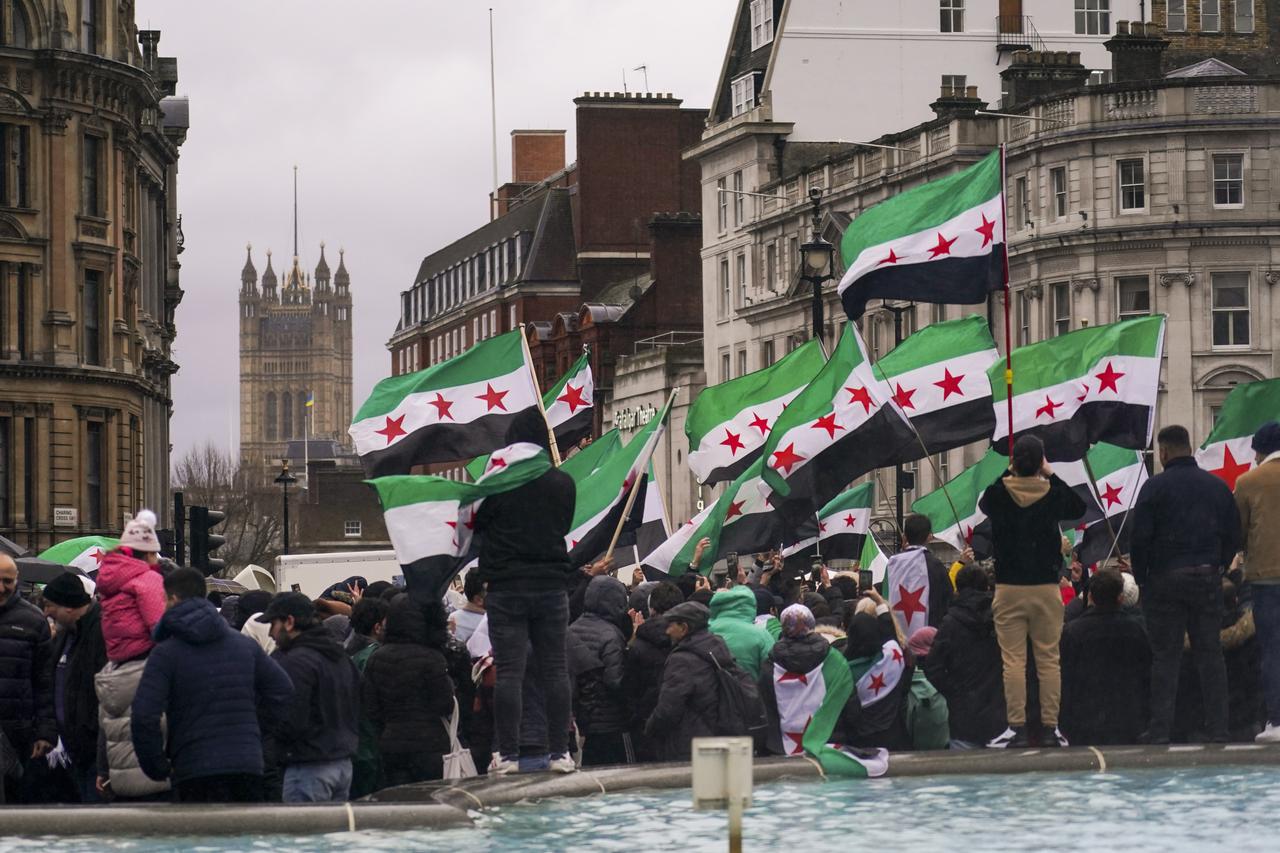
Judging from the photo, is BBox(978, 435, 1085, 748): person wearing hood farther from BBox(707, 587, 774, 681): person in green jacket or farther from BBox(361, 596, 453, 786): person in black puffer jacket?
BBox(361, 596, 453, 786): person in black puffer jacket

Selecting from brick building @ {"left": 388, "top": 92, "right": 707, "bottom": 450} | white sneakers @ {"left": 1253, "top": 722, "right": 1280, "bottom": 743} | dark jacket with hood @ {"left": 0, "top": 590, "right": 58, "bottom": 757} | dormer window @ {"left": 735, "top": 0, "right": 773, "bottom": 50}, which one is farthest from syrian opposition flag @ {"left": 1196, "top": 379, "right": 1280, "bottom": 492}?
brick building @ {"left": 388, "top": 92, "right": 707, "bottom": 450}

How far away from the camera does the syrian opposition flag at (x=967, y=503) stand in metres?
22.8

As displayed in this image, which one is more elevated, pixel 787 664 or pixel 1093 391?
pixel 1093 391

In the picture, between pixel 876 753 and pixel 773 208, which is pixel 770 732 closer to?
pixel 876 753

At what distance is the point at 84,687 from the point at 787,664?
444 cm

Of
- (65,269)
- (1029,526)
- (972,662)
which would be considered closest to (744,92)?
(65,269)

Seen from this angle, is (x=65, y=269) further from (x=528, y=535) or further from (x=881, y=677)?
(x=528, y=535)

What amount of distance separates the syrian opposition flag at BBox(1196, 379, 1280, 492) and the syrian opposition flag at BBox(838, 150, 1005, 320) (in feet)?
7.22

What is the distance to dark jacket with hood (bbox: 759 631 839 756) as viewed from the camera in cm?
1534

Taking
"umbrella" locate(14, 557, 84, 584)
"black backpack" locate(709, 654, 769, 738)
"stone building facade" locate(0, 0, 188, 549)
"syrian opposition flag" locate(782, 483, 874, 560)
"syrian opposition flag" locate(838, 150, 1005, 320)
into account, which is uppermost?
"stone building facade" locate(0, 0, 188, 549)

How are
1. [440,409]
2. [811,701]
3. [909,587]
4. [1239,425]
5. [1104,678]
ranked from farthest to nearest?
[440,409] < [1239,425] < [909,587] < [1104,678] < [811,701]

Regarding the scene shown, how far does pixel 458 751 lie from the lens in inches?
598

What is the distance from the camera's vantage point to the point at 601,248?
108 meters

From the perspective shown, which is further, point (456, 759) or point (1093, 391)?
point (1093, 391)
